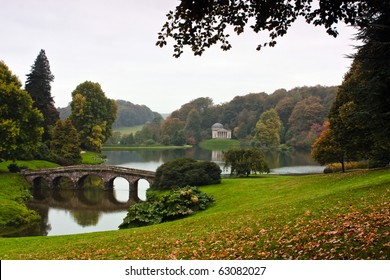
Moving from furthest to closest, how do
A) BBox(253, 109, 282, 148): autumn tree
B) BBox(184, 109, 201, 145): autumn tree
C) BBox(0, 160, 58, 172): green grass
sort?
BBox(184, 109, 201, 145): autumn tree, BBox(253, 109, 282, 148): autumn tree, BBox(0, 160, 58, 172): green grass

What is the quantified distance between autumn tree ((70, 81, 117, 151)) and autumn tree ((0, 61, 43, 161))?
1089 inches

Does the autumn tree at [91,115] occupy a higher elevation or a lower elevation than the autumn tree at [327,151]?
higher

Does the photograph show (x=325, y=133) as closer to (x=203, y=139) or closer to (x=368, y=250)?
(x=368, y=250)

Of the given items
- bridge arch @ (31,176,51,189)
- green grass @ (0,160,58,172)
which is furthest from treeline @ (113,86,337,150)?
bridge arch @ (31,176,51,189)

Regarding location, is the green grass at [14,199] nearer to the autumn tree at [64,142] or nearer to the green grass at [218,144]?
the autumn tree at [64,142]

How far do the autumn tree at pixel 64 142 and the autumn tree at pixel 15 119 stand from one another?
1237cm

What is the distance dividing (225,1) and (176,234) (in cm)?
1140

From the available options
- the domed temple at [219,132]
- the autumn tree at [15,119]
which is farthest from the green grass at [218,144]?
the autumn tree at [15,119]

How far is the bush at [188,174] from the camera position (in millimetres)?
37844

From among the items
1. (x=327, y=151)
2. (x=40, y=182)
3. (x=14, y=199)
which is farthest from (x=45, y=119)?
(x=327, y=151)

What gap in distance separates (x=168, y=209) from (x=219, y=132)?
410 feet

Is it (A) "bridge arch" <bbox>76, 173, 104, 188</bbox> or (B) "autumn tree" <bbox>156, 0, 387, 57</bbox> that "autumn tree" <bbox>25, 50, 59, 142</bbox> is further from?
(B) "autumn tree" <bbox>156, 0, 387, 57</bbox>

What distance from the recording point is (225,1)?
27.2 feet

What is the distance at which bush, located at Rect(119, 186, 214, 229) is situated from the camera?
2697 cm
